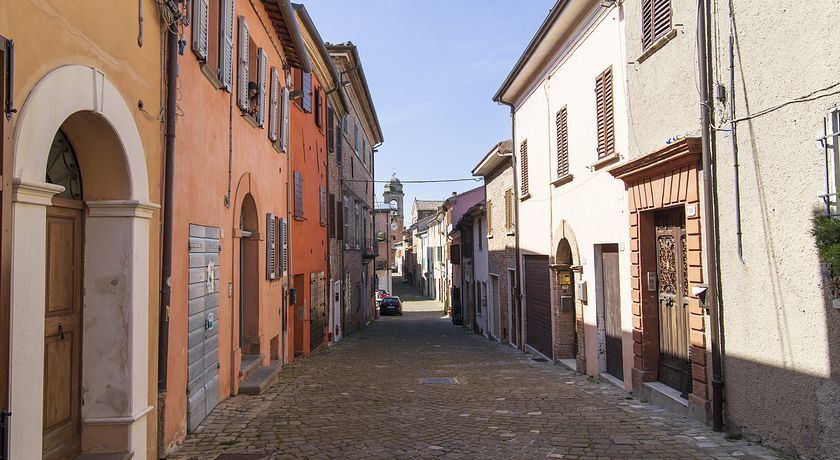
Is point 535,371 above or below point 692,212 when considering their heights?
below

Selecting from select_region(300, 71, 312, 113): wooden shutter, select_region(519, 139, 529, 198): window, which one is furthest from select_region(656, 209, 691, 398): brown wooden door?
select_region(300, 71, 312, 113): wooden shutter

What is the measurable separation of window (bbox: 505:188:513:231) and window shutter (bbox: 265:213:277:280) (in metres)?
8.69

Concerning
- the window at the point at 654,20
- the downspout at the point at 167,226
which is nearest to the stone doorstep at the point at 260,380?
the downspout at the point at 167,226

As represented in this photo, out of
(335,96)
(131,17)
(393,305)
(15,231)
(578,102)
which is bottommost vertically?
(393,305)

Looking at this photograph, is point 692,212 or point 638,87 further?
point 638,87

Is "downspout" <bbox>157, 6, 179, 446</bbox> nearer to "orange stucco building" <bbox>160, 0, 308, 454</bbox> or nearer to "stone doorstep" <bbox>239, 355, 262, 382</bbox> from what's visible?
"orange stucco building" <bbox>160, 0, 308, 454</bbox>

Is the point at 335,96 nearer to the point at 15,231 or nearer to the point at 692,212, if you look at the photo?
the point at 692,212

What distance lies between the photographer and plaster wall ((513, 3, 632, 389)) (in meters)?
9.45

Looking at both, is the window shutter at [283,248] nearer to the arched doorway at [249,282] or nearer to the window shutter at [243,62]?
the arched doorway at [249,282]

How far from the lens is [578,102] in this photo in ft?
37.8

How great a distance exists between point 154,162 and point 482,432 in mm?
4214

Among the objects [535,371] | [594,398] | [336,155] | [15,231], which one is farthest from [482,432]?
[336,155]

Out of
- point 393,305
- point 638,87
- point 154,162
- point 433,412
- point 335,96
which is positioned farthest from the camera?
point 393,305

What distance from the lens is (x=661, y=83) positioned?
26.2ft
